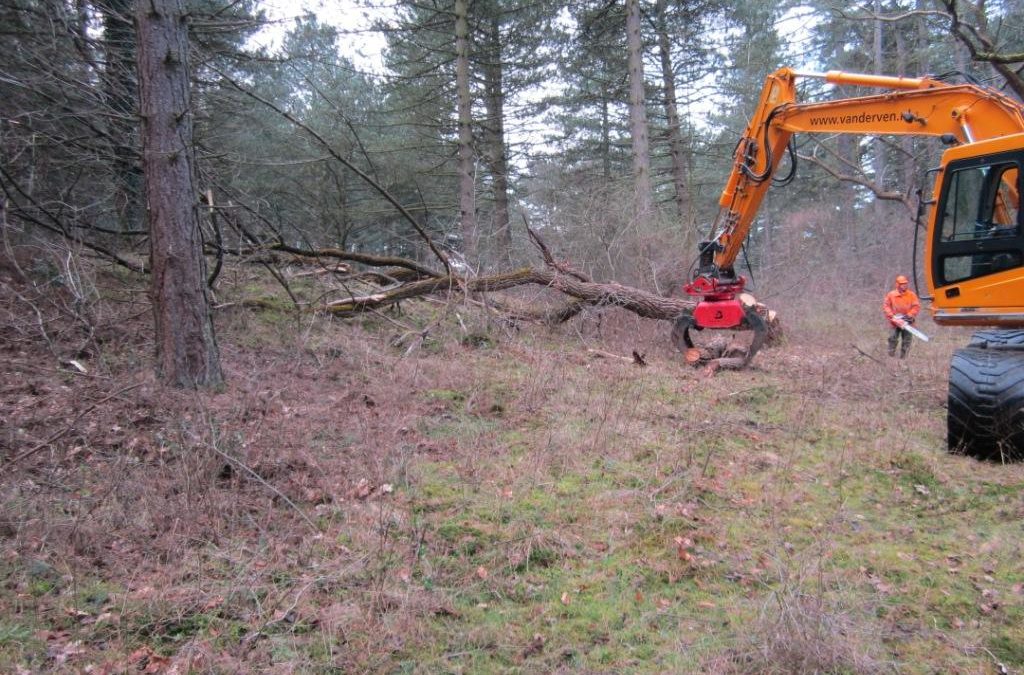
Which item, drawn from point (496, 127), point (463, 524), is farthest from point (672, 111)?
point (463, 524)

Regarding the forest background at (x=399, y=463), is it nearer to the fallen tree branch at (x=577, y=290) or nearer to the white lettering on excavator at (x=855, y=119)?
the fallen tree branch at (x=577, y=290)

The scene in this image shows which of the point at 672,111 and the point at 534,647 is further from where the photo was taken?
the point at 672,111

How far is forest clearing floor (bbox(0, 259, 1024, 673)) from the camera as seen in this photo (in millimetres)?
2924

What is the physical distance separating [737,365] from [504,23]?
40.9ft

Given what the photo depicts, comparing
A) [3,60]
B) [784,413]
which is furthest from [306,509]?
[3,60]

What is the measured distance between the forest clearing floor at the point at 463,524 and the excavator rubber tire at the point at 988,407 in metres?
0.30

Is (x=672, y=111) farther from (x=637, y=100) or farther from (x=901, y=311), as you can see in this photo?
(x=901, y=311)

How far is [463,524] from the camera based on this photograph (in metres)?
4.07

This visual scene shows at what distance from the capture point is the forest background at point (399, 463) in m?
3.02

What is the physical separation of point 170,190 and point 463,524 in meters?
4.30

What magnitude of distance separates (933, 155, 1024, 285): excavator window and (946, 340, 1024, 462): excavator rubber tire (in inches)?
35.9

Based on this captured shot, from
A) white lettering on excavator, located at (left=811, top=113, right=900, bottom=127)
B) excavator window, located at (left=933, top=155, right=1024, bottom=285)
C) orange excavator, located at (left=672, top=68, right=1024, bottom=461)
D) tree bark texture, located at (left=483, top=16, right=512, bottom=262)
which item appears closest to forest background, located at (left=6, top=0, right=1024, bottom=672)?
orange excavator, located at (left=672, top=68, right=1024, bottom=461)

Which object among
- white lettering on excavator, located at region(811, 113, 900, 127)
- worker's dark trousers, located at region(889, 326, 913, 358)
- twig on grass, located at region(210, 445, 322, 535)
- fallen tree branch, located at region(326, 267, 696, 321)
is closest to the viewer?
twig on grass, located at region(210, 445, 322, 535)

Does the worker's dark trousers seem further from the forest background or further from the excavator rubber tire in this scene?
the excavator rubber tire
